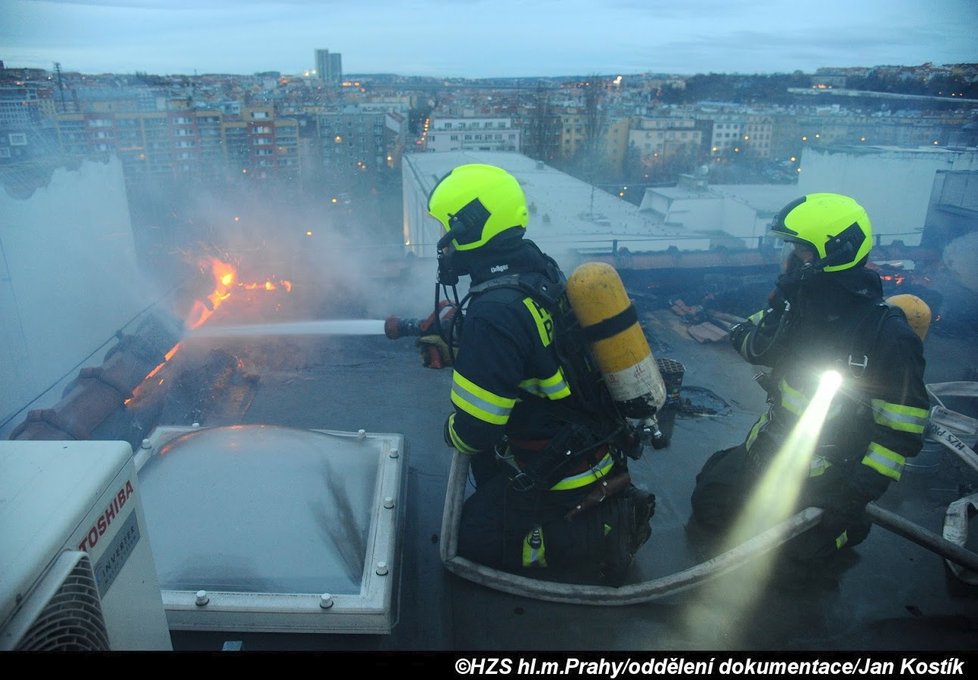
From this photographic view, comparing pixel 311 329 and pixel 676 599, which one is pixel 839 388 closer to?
pixel 676 599

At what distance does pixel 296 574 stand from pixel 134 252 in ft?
43.5

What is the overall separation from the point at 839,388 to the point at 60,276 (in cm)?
1161

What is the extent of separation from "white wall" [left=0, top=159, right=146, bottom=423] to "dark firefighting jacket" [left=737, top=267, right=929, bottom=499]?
10116mm

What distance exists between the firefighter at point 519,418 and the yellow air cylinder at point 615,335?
154 mm

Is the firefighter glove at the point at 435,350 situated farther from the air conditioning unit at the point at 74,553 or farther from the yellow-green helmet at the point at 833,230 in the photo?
the yellow-green helmet at the point at 833,230

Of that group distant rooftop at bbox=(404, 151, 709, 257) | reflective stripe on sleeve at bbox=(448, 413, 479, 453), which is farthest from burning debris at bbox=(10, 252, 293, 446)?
distant rooftop at bbox=(404, 151, 709, 257)

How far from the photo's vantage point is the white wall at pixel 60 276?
9.18 m

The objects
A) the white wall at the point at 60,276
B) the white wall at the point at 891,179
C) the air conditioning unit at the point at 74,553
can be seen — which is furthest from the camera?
the white wall at the point at 891,179

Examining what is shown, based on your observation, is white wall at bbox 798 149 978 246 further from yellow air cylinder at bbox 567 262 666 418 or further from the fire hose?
yellow air cylinder at bbox 567 262 666 418

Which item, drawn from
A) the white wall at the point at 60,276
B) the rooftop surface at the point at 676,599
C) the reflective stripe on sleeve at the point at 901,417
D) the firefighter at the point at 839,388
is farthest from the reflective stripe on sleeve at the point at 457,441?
the white wall at the point at 60,276

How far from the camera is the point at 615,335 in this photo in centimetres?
300

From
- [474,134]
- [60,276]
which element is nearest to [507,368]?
[60,276]

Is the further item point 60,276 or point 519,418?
point 60,276

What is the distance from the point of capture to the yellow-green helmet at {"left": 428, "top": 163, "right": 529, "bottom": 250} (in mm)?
3006
